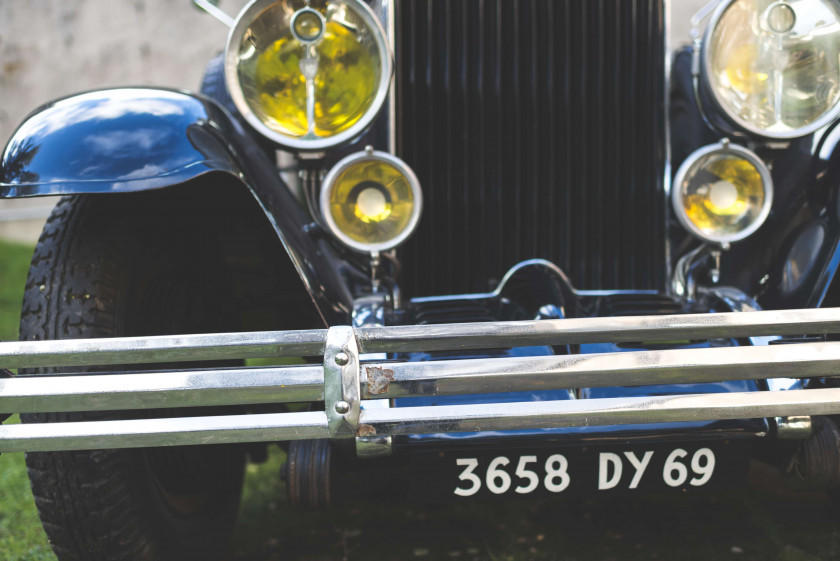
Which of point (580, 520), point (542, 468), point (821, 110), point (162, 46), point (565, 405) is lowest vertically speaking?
point (580, 520)

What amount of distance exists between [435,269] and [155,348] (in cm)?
84

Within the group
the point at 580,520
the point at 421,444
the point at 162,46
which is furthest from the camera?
Answer: the point at 162,46

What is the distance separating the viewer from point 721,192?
157 cm

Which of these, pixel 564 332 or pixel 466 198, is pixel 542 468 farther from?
pixel 466 198

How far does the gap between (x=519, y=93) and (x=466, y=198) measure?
30 centimetres

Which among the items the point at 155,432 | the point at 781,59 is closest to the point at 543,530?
the point at 155,432

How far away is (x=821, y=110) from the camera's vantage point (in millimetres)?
1513

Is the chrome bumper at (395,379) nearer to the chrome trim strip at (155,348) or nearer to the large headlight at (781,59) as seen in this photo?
the chrome trim strip at (155,348)

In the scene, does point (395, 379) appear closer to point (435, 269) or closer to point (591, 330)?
point (591, 330)

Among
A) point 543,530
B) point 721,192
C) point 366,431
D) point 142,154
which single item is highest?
point 142,154

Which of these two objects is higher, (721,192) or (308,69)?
(308,69)

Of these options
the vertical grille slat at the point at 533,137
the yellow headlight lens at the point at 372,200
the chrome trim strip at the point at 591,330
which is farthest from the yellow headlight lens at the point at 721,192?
the yellow headlight lens at the point at 372,200

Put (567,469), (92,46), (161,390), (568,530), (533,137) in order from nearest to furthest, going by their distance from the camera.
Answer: (161,390) → (567,469) → (533,137) → (568,530) → (92,46)

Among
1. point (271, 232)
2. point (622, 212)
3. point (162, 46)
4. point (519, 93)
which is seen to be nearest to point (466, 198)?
point (519, 93)
